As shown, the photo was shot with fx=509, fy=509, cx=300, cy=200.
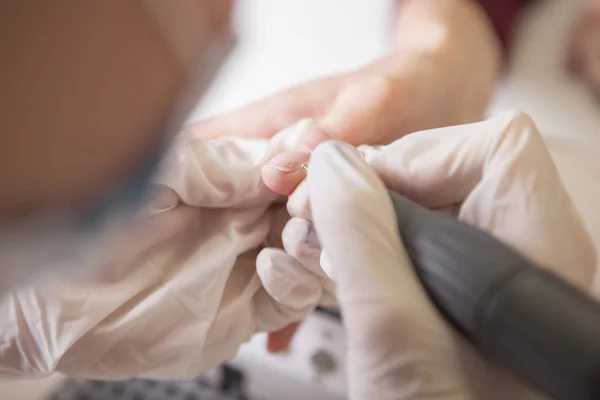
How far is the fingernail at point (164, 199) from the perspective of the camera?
1.33ft

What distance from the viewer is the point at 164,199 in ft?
1.35

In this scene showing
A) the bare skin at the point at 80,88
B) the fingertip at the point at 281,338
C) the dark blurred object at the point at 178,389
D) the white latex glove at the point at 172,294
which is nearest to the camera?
the bare skin at the point at 80,88

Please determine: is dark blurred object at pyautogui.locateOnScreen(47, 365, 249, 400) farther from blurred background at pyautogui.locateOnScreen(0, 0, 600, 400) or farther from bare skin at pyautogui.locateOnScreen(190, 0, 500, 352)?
bare skin at pyautogui.locateOnScreen(190, 0, 500, 352)

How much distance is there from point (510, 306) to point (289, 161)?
0.20 m

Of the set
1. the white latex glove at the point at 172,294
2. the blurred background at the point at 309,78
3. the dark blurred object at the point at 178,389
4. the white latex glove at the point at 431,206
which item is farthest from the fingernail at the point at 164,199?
the dark blurred object at the point at 178,389

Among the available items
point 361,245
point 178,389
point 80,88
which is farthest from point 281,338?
point 80,88

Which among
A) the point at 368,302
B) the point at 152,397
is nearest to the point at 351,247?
the point at 368,302

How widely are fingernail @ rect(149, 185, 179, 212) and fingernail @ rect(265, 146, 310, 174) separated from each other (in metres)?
0.08

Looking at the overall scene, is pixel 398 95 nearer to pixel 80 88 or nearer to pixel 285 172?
pixel 285 172

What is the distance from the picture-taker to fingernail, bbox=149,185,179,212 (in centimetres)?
40

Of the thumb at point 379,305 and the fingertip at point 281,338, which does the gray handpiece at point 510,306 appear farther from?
the fingertip at point 281,338

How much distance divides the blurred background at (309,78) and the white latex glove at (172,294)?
228 mm

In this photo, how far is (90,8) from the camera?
18cm

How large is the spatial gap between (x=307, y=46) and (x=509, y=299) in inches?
23.9
